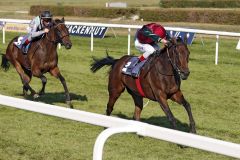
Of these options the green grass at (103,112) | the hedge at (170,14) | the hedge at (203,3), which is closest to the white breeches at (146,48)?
the green grass at (103,112)

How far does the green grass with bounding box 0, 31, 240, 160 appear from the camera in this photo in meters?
6.01

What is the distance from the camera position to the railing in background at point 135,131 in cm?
230

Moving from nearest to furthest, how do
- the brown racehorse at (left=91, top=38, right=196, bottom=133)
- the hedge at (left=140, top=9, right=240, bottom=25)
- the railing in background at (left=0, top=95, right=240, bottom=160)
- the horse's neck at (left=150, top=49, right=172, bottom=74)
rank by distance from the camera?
the railing in background at (left=0, top=95, right=240, bottom=160)
the brown racehorse at (left=91, top=38, right=196, bottom=133)
the horse's neck at (left=150, top=49, right=172, bottom=74)
the hedge at (left=140, top=9, right=240, bottom=25)

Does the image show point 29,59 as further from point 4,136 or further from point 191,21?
point 191,21

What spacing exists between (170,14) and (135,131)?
27638 mm

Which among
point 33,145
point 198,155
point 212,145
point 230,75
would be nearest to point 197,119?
point 198,155

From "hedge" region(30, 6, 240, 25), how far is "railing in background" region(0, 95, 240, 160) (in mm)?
25113

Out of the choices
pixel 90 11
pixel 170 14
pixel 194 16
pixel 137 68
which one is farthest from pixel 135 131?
pixel 90 11

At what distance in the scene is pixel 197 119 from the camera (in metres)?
8.02

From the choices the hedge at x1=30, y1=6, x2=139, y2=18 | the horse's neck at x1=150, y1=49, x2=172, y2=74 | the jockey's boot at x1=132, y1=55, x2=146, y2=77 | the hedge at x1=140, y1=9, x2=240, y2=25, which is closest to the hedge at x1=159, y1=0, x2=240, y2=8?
the hedge at x1=30, y1=6, x2=139, y2=18

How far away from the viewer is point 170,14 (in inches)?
1178

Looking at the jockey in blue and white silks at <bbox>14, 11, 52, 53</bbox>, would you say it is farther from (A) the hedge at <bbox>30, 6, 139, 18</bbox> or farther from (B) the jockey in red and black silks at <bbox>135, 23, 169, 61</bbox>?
(A) the hedge at <bbox>30, 6, 139, 18</bbox>

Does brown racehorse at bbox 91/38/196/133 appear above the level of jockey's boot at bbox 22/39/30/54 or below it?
above

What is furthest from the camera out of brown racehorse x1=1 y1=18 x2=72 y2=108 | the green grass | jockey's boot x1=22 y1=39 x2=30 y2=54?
jockey's boot x1=22 y1=39 x2=30 y2=54
